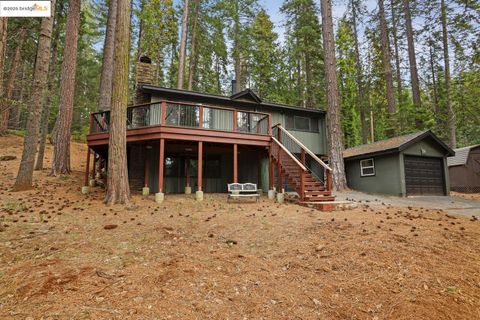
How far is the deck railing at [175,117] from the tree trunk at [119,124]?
5.24 feet

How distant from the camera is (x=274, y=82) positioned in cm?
2492

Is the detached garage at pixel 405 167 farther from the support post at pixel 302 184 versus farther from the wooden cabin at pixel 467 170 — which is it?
the support post at pixel 302 184

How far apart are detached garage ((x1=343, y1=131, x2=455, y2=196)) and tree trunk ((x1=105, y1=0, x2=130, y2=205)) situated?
1211 centimetres

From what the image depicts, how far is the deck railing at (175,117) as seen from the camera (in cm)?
992

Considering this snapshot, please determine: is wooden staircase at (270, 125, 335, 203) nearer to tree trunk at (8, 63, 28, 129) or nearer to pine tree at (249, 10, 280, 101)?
tree trunk at (8, 63, 28, 129)

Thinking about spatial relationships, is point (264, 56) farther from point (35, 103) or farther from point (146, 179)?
point (35, 103)

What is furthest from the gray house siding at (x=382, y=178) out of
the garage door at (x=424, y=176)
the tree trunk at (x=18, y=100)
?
the tree trunk at (x=18, y=100)

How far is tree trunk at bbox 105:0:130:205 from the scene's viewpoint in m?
7.62

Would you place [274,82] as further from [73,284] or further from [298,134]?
[73,284]

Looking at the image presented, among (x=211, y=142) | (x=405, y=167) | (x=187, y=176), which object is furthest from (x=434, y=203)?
(x=187, y=176)

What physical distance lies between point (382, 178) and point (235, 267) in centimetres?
1225

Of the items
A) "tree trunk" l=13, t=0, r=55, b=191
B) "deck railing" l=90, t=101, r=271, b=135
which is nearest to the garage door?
"deck railing" l=90, t=101, r=271, b=135

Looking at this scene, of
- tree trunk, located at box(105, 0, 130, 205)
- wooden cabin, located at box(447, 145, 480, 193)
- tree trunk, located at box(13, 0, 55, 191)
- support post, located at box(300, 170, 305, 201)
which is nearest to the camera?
tree trunk, located at box(105, 0, 130, 205)

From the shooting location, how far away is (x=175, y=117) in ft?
33.8
